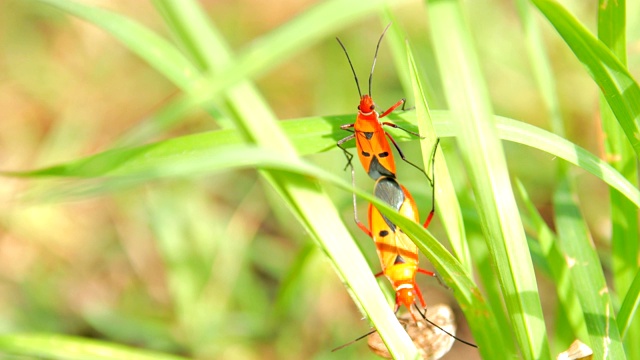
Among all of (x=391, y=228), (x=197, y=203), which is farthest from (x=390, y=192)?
(x=197, y=203)

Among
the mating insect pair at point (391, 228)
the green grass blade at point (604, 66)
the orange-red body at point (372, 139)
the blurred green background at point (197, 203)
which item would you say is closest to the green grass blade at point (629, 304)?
the green grass blade at point (604, 66)

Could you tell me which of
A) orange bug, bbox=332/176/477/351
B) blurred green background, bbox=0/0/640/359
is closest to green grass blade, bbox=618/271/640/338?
orange bug, bbox=332/176/477/351

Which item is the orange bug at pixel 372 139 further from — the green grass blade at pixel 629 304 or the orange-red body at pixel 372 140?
the green grass blade at pixel 629 304

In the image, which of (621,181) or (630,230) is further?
(630,230)

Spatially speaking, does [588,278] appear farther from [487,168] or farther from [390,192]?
[487,168]

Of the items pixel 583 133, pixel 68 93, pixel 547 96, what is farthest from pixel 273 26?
pixel 547 96

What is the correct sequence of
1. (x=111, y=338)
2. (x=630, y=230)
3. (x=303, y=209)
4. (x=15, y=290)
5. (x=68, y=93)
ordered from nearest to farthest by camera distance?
(x=303, y=209) < (x=630, y=230) < (x=111, y=338) < (x=15, y=290) < (x=68, y=93)

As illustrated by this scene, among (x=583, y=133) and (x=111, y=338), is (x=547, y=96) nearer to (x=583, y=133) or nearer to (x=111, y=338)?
(x=583, y=133)
